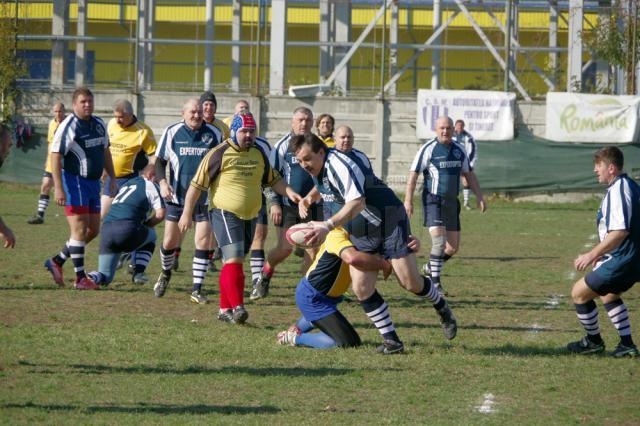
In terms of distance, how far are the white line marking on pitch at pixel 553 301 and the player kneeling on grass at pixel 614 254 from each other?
2.88 m

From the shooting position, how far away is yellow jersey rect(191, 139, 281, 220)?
9883mm

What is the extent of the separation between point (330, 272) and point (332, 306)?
0.31 metres

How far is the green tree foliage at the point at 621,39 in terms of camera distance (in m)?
26.9

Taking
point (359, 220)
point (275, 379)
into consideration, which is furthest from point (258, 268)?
point (275, 379)

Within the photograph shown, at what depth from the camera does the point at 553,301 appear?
466 inches

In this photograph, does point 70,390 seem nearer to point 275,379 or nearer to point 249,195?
point 275,379

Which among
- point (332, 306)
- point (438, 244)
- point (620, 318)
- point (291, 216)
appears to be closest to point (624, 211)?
point (620, 318)

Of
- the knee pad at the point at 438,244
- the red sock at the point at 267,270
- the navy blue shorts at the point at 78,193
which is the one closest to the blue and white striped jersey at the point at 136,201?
the navy blue shorts at the point at 78,193

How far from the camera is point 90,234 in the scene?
12.0m

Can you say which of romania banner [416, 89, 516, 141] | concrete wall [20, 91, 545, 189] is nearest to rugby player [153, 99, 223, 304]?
concrete wall [20, 91, 545, 189]

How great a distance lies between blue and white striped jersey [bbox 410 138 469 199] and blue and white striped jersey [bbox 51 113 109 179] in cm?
383

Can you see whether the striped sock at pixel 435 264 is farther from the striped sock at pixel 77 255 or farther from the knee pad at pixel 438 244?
the striped sock at pixel 77 255

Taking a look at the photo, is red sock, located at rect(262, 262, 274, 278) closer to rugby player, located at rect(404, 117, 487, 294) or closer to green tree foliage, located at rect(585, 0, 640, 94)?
rugby player, located at rect(404, 117, 487, 294)

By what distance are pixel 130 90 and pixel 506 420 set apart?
872 inches
